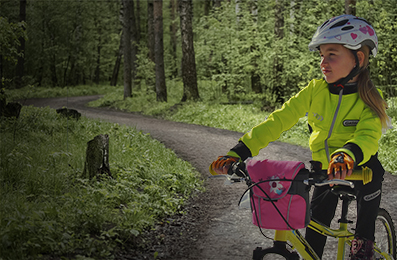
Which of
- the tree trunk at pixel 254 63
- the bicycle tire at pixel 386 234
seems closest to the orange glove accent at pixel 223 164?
the bicycle tire at pixel 386 234

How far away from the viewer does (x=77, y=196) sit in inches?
208

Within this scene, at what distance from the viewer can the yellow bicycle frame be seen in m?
2.26

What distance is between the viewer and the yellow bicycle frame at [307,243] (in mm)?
2264

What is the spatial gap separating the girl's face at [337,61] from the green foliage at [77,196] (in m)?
2.92

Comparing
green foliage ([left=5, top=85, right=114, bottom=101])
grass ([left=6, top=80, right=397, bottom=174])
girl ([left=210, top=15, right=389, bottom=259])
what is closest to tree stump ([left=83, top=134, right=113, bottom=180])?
green foliage ([left=5, top=85, right=114, bottom=101])

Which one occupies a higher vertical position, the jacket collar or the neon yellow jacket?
the jacket collar

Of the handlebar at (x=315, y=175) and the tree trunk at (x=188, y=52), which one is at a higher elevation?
the tree trunk at (x=188, y=52)

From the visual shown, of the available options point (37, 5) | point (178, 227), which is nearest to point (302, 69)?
point (37, 5)

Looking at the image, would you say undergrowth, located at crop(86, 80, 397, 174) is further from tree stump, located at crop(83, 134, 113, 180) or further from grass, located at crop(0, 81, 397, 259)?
tree stump, located at crop(83, 134, 113, 180)

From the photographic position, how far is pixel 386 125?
2.53 meters

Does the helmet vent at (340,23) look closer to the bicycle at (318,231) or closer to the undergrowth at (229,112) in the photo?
the bicycle at (318,231)

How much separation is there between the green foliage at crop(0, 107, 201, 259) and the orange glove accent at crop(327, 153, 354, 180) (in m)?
2.80

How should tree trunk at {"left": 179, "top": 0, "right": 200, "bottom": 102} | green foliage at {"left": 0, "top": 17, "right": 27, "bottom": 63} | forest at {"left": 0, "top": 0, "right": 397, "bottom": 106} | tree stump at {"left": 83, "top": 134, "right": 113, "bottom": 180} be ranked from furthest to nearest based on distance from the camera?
tree trunk at {"left": 179, "top": 0, "right": 200, "bottom": 102}, forest at {"left": 0, "top": 0, "right": 397, "bottom": 106}, green foliage at {"left": 0, "top": 17, "right": 27, "bottom": 63}, tree stump at {"left": 83, "top": 134, "right": 113, "bottom": 180}

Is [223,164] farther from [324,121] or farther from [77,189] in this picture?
[77,189]
